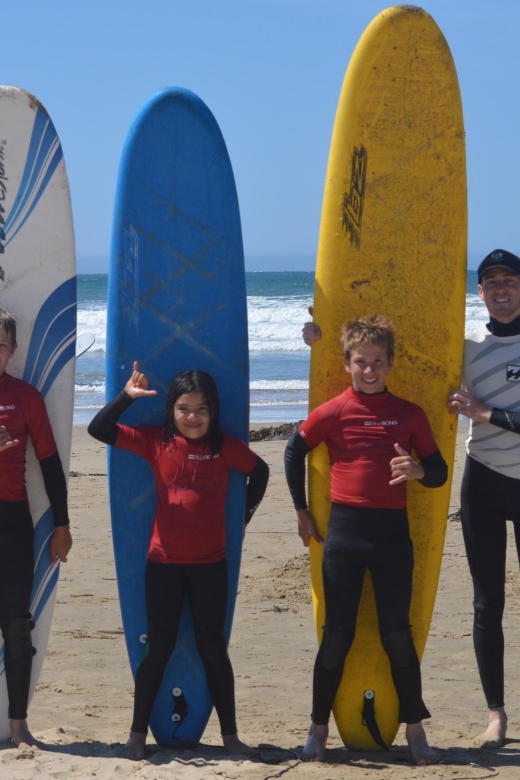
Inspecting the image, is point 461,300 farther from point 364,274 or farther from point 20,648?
point 20,648

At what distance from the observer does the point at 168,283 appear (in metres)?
3.52

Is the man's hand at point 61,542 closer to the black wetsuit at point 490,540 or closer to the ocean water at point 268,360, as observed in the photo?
the black wetsuit at point 490,540

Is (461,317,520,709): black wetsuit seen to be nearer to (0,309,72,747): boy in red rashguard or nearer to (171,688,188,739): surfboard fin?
(171,688,188,739): surfboard fin

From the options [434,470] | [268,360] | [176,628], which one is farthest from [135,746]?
[268,360]

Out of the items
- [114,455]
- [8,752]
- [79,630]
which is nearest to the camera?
[8,752]

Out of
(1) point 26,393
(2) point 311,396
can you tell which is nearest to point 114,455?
(1) point 26,393

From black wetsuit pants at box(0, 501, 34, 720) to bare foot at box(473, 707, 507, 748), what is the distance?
1503 mm

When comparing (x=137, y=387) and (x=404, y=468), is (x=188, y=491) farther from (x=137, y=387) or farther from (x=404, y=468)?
(x=404, y=468)

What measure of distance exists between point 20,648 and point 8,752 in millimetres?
317

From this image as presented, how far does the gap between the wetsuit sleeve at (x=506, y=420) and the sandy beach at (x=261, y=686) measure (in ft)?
3.43

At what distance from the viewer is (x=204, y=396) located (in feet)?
10.1

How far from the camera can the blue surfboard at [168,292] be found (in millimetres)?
3477

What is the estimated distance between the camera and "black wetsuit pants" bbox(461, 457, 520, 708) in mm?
3139

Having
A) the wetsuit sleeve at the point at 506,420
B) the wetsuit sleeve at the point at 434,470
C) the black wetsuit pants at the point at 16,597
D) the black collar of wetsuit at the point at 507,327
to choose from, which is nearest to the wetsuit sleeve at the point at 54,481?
the black wetsuit pants at the point at 16,597
